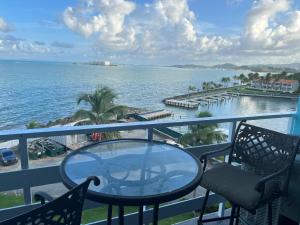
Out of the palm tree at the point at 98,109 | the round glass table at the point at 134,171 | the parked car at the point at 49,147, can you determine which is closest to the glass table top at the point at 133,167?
the round glass table at the point at 134,171

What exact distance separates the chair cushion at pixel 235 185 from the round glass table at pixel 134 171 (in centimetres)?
28

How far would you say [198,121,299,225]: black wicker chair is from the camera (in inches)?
59.0

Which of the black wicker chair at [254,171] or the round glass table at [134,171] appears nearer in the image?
the round glass table at [134,171]

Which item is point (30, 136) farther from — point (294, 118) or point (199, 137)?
point (199, 137)

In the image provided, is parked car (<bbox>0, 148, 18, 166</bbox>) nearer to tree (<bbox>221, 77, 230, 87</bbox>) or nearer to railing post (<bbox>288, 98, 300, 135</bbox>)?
railing post (<bbox>288, 98, 300, 135</bbox>)

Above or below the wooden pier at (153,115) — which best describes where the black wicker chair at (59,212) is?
above

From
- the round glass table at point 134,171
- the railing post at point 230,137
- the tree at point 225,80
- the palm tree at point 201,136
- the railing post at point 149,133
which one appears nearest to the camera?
the round glass table at point 134,171

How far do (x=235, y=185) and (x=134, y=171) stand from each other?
69 centimetres

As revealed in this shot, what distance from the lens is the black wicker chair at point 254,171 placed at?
4.92 feet

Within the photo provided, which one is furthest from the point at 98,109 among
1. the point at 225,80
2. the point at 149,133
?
the point at 225,80

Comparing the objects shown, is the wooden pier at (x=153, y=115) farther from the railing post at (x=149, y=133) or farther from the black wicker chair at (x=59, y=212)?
the black wicker chair at (x=59, y=212)

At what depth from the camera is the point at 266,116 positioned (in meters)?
2.42

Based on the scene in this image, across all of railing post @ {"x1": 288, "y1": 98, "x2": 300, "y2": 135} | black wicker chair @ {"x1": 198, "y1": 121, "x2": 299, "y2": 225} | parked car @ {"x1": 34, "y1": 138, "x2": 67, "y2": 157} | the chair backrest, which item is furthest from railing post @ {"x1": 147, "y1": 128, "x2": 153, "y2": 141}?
parked car @ {"x1": 34, "y1": 138, "x2": 67, "y2": 157}

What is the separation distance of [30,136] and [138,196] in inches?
32.8
